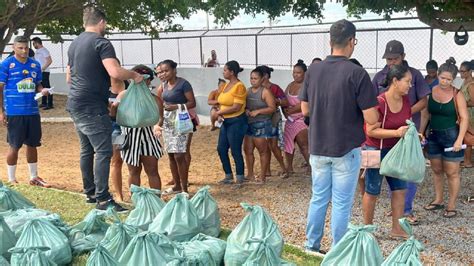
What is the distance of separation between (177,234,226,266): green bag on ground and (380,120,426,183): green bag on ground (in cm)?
155

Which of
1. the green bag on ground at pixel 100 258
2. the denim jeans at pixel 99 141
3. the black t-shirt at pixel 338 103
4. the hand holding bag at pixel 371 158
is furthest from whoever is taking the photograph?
the denim jeans at pixel 99 141

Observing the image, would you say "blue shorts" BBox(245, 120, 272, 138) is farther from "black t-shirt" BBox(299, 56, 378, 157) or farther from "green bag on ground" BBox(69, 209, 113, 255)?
"green bag on ground" BBox(69, 209, 113, 255)

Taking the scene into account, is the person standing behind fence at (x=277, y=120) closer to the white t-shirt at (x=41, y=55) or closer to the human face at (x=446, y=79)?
the human face at (x=446, y=79)

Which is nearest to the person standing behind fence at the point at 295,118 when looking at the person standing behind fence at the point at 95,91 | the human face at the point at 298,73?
the human face at the point at 298,73

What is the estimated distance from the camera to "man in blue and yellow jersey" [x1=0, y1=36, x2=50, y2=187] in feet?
23.3

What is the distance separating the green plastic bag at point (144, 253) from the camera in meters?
3.67

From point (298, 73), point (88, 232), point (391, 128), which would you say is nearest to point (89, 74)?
point (88, 232)

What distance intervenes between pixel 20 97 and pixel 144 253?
410 cm

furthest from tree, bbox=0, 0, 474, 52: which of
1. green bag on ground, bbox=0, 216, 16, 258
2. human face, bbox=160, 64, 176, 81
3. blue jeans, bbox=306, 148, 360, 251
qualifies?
green bag on ground, bbox=0, 216, 16, 258

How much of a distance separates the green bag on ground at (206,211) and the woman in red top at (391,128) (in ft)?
4.57

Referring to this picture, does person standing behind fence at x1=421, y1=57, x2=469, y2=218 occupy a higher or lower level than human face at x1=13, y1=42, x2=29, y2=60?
lower

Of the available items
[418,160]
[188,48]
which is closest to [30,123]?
[418,160]

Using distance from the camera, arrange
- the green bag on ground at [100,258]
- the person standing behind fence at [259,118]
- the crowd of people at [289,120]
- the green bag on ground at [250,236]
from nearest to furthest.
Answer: the green bag on ground at [100,258]
the green bag on ground at [250,236]
the crowd of people at [289,120]
the person standing behind fence at [259,118]

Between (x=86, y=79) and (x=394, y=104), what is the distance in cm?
277
